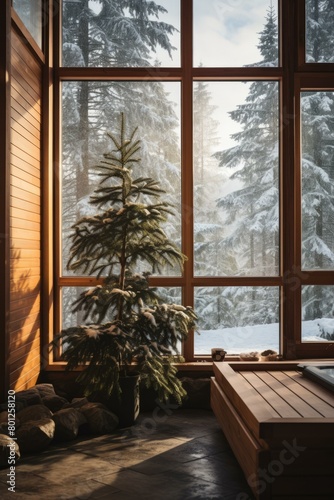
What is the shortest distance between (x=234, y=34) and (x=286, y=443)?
12.6ft

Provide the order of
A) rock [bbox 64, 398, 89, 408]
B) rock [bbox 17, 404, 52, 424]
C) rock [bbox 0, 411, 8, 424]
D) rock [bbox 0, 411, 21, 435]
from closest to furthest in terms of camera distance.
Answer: rock [bbox 0, 411, 21, 435]
rock [bbox 0, 411, 8, 424]
rock [bbox 17, 404, 52, 424]
rock [bbox 64, 398, 89, 408]

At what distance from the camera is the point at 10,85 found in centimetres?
427

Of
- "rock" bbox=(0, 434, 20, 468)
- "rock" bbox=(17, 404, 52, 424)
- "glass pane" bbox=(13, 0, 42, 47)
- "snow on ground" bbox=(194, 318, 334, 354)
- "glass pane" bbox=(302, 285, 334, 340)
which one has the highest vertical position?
"glass pane" bbox=(13, 0, 42, 47)

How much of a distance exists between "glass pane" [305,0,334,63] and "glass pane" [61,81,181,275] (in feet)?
3.97

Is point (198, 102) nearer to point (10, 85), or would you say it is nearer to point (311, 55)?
point (311, 55)

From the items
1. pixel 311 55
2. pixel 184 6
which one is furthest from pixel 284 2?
pixel 184 6

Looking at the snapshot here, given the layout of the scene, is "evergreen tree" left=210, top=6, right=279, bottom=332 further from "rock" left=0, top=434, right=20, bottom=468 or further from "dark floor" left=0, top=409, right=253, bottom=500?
"rock" left=0, top=434, right=20, bottom=468

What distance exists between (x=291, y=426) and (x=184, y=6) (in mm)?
3916

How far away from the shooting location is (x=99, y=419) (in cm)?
422

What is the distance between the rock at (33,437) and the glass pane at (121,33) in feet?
10.1

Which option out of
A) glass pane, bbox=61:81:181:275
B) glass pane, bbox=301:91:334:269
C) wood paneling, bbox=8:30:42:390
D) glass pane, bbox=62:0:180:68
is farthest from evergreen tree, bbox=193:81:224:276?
wood paneling, bbox=8:30:42:390

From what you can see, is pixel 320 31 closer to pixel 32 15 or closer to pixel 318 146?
pixel 318 146

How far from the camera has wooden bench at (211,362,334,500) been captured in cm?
266

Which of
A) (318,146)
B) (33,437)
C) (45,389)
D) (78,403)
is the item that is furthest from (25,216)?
(318,146)
